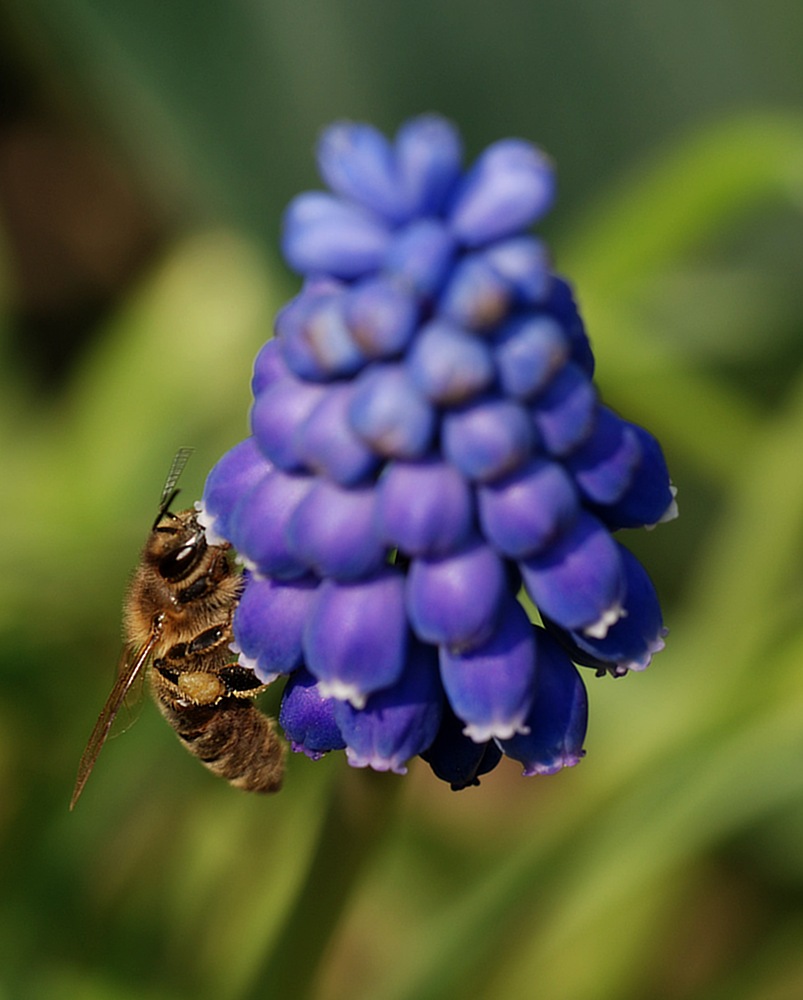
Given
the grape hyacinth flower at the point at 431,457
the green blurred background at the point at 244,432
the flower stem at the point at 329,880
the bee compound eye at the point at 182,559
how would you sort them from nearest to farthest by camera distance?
the grape hyacinth flower at the point at 431,457
the flower stem at the point at 329,880
the bee compound eye at the point at 182,559
the green blurred background at the point at 244,432

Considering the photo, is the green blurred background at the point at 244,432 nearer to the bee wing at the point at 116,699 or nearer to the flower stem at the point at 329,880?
the flower stem at the point at 329,880

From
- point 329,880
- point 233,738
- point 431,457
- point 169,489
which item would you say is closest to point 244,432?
point 169,489

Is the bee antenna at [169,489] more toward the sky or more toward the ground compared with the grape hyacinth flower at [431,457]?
more toward the ground

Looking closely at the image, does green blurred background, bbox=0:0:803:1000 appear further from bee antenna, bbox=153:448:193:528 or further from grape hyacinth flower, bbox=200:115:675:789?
bee antenna, bbox=153:448:193:528

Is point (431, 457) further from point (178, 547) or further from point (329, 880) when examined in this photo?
point (329, 880)

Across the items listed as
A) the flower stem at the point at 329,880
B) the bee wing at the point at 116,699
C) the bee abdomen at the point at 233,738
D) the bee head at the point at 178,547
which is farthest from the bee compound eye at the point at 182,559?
the flower stem at the point at 329,880

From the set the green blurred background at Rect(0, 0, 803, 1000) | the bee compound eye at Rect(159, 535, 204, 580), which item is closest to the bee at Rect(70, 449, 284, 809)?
the bee compound eye at Rect(159, 535, 204, 580)

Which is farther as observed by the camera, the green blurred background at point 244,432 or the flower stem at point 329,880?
the green blurred background at point 244,432
